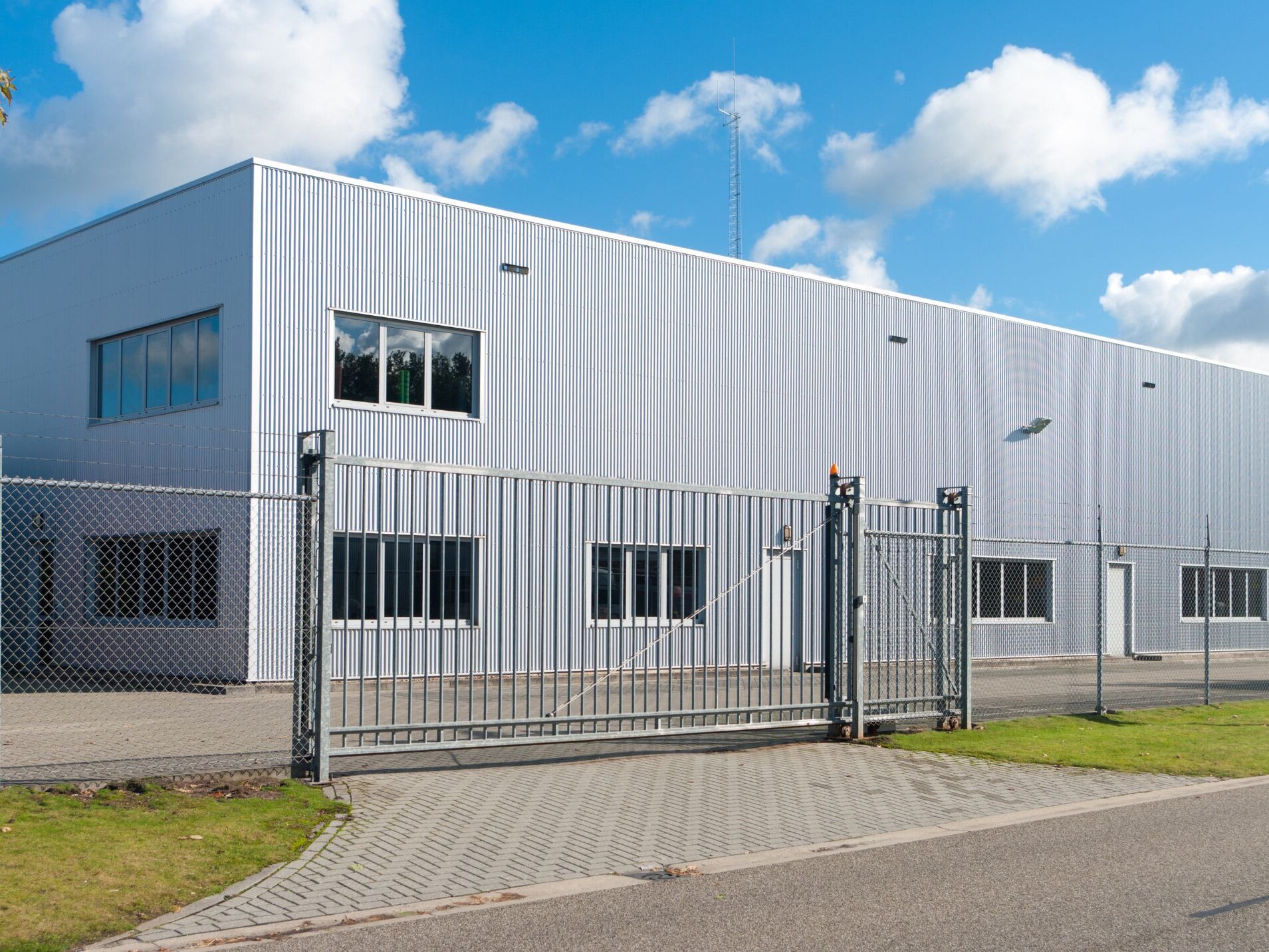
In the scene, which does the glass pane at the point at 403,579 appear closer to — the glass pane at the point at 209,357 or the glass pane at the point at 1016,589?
the glass pane at the point at 209,357

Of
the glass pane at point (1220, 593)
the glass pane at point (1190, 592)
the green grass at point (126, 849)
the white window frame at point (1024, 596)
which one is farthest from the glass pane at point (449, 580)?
the glass pane at point (1220, 593)

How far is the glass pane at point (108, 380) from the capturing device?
2245cm

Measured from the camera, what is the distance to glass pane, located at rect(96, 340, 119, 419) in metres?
22.5

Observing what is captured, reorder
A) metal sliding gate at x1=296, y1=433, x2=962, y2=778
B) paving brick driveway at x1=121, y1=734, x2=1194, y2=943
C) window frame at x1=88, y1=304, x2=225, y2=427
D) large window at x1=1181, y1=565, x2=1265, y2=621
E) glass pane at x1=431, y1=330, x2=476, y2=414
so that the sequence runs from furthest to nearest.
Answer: large window at x1=1181, y1=565, x2=1265, y2=621, glass pane at x1=431, y1=330, x2=476, y2=414, window frame at x1=88, y1=304, x2=225, y2=427, metal sliding gate at x1=296, y1=433, x2=962, y2=778, paving brick driveway at x1=121, y1=734, x2=1194, y2=943

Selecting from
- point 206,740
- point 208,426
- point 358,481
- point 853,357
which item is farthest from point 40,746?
point 853,357

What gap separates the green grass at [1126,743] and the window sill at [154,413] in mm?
12537

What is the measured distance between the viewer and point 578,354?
23172mm

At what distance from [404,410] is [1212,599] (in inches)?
929

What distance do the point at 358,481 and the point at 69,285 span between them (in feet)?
31.1

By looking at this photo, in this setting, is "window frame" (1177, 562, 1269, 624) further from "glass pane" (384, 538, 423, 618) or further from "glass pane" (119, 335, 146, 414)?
"glass pane" (119, 335, 146, 414)

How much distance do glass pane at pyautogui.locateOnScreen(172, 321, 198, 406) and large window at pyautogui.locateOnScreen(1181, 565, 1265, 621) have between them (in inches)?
1005

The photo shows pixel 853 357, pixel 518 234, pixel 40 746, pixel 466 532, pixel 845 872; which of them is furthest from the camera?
pixel 853 357

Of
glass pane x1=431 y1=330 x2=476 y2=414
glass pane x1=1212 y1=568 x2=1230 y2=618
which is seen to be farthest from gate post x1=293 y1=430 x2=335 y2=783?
glass pane x1=1212 y1=568 x2=1230 y2=618

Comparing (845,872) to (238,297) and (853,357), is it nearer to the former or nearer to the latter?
(238,297)
